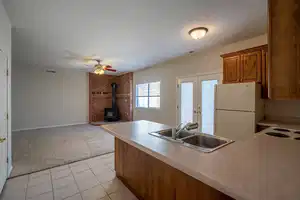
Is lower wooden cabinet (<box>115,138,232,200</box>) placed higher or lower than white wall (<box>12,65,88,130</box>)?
lower

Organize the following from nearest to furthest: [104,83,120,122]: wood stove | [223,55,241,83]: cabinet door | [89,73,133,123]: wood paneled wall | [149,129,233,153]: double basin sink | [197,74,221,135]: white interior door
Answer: [149,129,233,153]: double basin sink < [223,55,241,83]: cabinet door < [197,74,221,135]: white interior door < [89,73,133,123]: wood paneled wall < [104,83,120,122]: wood stove

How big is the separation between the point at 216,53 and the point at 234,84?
4.20 feet

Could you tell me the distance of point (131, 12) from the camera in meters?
2.27

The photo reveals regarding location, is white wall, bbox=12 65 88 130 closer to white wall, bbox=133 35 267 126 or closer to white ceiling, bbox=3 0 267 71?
white ceiling, bbox=3 0 267 71

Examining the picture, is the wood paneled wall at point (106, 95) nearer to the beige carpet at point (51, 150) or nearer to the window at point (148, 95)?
the window at point (148, 95)

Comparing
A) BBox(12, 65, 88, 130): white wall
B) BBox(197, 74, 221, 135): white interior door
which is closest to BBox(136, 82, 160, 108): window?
BBox(197, 74, 221, 135): white interior door

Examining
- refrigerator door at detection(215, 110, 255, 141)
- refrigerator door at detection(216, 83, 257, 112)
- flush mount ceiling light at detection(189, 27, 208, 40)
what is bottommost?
refrigerator door at detection(215, 110, 255, 141)

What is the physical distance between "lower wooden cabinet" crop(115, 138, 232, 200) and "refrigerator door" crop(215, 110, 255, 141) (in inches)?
79.1

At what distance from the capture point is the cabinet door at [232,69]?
10.4 feet

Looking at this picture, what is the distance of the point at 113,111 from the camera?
25.9 ft

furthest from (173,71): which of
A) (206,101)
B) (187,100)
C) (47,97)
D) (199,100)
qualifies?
(47,97)

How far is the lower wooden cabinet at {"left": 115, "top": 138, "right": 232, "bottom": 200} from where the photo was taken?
3.93 ft

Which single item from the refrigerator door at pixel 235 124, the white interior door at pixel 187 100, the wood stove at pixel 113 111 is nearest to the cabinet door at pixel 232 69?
the refrigerator door at pixel 235 124

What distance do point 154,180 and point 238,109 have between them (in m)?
2.24
